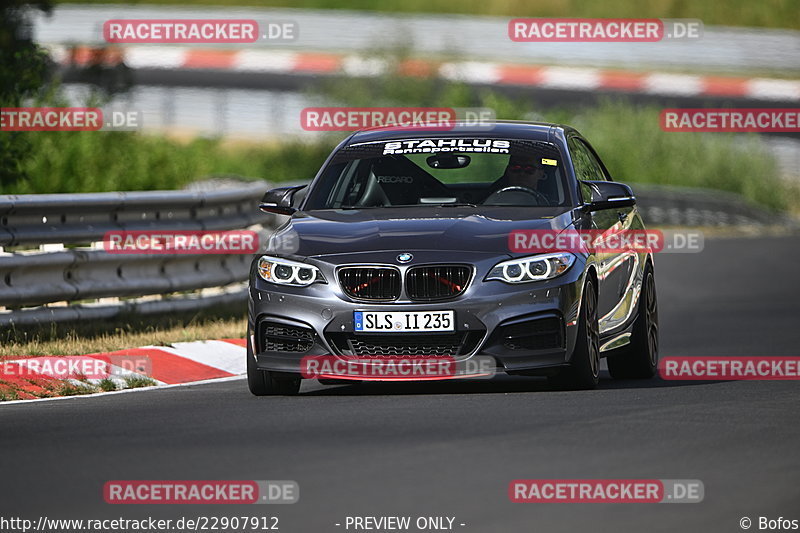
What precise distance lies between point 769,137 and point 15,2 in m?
29.2

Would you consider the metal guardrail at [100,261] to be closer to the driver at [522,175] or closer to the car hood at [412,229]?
the car hood at [412,229]

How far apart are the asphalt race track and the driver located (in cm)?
124

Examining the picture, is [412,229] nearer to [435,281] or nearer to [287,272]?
[435,281]

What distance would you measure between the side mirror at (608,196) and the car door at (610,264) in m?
0.05

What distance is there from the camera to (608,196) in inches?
453

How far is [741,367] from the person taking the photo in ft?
42.6

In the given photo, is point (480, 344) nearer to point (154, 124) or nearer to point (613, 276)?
point (613, 276)

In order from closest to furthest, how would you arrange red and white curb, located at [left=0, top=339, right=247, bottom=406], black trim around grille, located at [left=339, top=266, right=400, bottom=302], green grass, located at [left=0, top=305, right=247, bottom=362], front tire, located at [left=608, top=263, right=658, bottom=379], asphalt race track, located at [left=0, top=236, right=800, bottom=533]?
asphalt race track, located at [left=0, top=236, right=800, bottom=533], black trim around grille, located at [left=339, top=266, right=400, bottom=302], red and white curb, located at [left=0, top=339, right=247, bottom=406], front tire, located at [left=608, top=263, right=658, bottom=379], green grass, located at [left=0, top=305, right=247, bottom=362]

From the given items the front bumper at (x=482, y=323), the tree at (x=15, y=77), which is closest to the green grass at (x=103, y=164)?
the tree at (x=15, y=77)

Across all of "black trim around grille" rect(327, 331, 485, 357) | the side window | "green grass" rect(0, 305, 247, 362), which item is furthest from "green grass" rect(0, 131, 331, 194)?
"black trim around grille" rect(327, 331, 485, 357)

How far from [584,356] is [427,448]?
2.51m

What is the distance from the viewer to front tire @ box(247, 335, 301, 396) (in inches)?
431

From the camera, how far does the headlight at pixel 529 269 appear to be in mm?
10492

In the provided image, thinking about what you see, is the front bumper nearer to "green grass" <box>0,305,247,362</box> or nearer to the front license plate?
the front license plate
